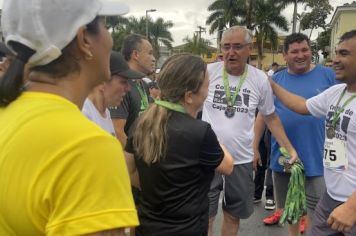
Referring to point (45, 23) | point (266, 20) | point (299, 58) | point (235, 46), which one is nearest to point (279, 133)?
point (299, 58)

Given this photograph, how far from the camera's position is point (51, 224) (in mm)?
988

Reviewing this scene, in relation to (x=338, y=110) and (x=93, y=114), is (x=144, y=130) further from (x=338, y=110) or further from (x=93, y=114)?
(x=338, y=110)

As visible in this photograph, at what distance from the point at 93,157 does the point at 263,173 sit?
5645 millimetres

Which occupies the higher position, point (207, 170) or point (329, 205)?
point (207, 170)

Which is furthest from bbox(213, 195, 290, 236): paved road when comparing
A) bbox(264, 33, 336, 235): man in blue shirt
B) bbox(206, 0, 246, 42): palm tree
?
bbox(206, 0, 246, 42): palm tree

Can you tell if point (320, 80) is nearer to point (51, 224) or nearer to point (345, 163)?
point (345, 163)

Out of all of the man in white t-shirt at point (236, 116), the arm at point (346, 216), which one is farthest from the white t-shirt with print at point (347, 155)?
the man in white t-shirt at point (236, 116)

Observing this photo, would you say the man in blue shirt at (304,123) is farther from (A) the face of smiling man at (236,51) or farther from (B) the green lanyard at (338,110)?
(B) the green lanyard at (338,110)

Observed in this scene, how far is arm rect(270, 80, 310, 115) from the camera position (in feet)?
11.8

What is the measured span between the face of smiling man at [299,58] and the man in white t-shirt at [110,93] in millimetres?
1666

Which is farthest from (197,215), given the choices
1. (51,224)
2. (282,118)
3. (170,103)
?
(282,118)

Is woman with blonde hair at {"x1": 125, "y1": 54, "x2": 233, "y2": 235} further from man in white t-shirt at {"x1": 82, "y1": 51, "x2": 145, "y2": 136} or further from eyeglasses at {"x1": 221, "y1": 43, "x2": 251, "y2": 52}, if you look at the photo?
eyeglasses at {"x1": 221, "y1": 43, "x2": 251, "y2": 52}

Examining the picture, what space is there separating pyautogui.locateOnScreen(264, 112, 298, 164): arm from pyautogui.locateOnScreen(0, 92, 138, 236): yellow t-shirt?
3067 millimetres

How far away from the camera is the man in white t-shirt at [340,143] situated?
9.14 ft
